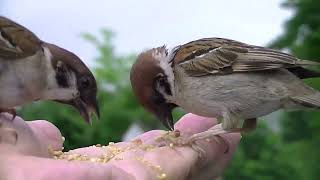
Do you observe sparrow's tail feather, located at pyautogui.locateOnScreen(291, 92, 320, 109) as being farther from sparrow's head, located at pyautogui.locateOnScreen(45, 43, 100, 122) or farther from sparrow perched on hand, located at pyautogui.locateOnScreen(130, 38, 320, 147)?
sparrow's head, located at pyautogui.locateOnScreen(45, 43, 100, 122)

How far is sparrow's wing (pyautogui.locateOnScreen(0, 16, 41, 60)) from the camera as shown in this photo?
1.89m

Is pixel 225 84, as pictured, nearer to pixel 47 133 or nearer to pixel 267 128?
pixel 47 133

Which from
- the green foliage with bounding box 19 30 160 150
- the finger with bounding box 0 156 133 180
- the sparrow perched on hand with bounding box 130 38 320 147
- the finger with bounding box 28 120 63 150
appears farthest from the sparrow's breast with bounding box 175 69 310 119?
the green foliage with bounding box 19 30 160 150

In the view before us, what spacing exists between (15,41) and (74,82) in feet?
0.57

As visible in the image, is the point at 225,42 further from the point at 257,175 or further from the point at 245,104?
the point at 257,175

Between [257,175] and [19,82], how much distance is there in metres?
1.45

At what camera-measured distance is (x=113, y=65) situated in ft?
13.6

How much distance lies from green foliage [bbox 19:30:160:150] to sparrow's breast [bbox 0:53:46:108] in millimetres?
1039

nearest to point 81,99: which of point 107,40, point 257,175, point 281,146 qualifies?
point 257,175

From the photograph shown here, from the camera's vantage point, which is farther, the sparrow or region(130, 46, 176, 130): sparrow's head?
region(130, 46, 176, 130): sparrow's head

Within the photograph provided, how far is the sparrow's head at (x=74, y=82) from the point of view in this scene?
1898 mm

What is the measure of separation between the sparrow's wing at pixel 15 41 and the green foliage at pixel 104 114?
3.36ft

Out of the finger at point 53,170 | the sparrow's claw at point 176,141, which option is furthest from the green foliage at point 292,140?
the finger at point 53,170

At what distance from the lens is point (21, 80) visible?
1.86m
